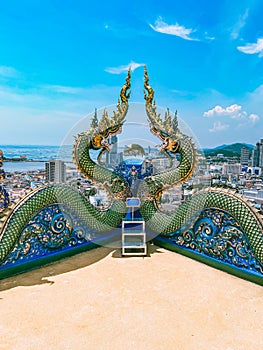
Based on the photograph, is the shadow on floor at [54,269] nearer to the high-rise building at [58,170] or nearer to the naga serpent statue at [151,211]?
the naga serpent statue at [151,211]

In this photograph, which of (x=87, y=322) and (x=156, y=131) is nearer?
(x=87, y=322)

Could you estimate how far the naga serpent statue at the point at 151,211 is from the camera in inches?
150

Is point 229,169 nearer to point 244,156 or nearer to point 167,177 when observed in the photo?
point 244,156

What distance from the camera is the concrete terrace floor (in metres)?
2.50

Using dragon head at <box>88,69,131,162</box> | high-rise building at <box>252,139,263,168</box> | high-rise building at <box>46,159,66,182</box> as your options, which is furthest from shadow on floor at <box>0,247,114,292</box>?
high-rise building at <box>252,139,263,168</box>

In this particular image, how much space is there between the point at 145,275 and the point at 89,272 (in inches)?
32.7

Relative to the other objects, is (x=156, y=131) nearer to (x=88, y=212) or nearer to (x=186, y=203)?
(x=186, y=203)

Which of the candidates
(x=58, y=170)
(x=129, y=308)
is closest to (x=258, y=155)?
(x=58, y=170)

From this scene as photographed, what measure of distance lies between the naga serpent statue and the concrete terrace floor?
0.40 meters

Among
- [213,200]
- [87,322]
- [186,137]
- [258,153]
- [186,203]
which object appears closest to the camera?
[87,322]

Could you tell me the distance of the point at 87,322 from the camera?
109 inches

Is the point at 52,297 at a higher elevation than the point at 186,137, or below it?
below

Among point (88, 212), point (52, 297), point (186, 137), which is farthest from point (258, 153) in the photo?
point (52, 297)

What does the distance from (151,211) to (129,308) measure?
8.09 ft
